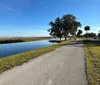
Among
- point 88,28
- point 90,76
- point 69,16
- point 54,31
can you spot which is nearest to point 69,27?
point 69,16

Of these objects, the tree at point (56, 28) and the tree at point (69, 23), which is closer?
the tree at point (69, 23)

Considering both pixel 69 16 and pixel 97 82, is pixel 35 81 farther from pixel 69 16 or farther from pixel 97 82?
pixel 69 16

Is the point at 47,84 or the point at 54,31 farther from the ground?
the point at 54,31

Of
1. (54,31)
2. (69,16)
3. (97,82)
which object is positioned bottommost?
(97,82)

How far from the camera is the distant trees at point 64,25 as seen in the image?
5262 centimetres

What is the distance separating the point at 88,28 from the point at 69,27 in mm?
20716

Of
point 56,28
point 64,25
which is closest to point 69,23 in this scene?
point 64,25

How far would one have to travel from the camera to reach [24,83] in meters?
4.91

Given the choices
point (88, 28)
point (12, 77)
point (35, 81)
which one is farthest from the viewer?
point (88, 28)

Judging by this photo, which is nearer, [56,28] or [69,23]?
[69,23]

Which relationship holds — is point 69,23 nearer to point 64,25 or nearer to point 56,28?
point 64,25

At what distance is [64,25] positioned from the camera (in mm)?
53375

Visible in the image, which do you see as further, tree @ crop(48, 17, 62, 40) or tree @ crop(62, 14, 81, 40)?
tree @ crop(48, 17, 62, 40)

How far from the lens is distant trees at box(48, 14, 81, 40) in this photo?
173ft
